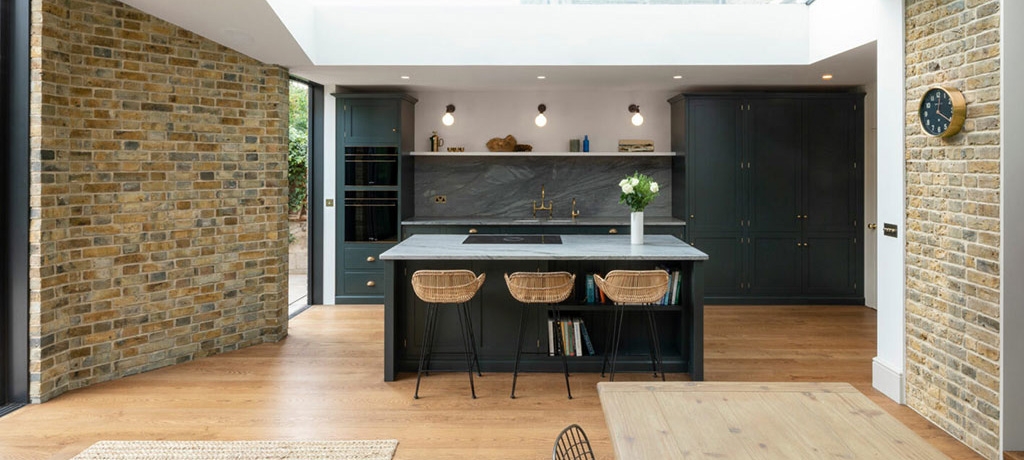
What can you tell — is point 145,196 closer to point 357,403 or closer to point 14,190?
point 14,190

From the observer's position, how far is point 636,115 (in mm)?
7062

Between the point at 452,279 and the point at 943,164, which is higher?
the point at 943,164

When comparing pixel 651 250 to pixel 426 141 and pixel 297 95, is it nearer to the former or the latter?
pixel 426 141

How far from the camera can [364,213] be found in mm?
7141

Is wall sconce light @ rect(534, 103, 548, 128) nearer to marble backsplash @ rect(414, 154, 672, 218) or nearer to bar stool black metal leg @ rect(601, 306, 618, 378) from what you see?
marble backsplash @ rect(414, 154, 672, 218)

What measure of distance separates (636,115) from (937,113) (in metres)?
3.71

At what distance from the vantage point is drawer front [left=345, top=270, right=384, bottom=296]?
23.5ft

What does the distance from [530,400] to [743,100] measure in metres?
4.51

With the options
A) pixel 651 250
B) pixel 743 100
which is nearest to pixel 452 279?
pixel 651 250

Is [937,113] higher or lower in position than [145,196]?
higher

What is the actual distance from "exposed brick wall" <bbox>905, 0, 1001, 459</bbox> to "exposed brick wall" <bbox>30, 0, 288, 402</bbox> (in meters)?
4.62

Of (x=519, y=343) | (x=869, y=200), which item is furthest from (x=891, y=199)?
(x=869, y=200)

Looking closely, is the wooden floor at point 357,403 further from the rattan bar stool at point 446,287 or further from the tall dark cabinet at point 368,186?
the tall dark cabinet at point 368,186

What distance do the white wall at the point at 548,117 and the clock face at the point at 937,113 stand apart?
13.1 feet
